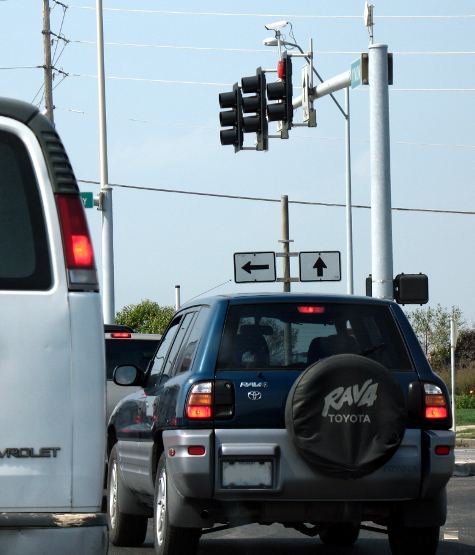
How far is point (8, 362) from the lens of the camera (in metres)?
5.01

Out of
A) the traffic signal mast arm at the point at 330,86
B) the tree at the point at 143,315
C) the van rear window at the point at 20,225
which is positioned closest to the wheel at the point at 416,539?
the van rear window at the point at 20,225

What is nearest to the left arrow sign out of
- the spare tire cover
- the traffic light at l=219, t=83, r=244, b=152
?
the traffic light at l=219, t=83, r=244, b=152

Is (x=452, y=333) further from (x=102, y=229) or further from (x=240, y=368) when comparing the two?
(x=240, y=368)

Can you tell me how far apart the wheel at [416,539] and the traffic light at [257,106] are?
42.1ft

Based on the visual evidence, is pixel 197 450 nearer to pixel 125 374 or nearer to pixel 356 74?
pixel 125 374

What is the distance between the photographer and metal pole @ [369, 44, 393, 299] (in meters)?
18.4

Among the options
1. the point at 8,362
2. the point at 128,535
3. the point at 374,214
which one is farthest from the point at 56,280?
the point at 374,214

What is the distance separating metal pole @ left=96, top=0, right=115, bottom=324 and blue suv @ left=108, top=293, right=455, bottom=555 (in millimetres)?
21284

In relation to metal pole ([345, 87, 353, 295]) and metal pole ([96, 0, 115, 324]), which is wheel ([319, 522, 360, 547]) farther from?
metal pole ([345, 87, 353, 295])

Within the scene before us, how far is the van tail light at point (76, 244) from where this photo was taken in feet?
17.0

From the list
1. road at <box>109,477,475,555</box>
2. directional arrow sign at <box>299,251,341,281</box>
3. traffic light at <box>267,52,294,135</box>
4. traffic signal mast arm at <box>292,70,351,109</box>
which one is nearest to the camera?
road at <box>109,477,475,555</box>

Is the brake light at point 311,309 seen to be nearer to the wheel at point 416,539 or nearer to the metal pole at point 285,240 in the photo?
the wheel at point 416,539

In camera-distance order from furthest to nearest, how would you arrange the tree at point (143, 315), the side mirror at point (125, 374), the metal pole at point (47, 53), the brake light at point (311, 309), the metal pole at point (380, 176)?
the tree at point (143, 315) < the metal pole at point (47, 53) < the metal pole at point (380, 176) < the side mirror at point (125, 374) < the brake light at point (311, 309)

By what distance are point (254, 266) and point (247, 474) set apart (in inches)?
678
